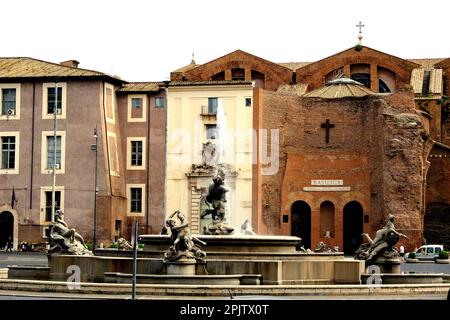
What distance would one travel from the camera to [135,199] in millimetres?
61281

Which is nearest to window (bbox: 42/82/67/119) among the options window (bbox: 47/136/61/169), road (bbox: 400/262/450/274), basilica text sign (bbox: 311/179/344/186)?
window (bbox: 47/136/61/169)

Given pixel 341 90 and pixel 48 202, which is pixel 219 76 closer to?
pixel 341 90

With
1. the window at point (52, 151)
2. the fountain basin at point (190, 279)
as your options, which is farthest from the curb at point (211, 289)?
the window at point (52, 151)

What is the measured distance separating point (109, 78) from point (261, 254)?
3777 centimetres

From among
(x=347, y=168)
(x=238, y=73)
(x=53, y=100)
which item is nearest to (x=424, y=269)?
(x=347, y=168)

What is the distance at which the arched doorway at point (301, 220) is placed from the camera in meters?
63.1

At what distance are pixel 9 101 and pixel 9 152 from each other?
10.7ft

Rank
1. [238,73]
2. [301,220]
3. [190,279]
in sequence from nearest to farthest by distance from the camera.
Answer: [190,279] → [301,220] → [238,73]

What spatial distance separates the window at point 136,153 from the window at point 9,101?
7331mm

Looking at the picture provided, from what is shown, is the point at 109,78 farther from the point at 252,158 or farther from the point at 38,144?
the point at 252,158

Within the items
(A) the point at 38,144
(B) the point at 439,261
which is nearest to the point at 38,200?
(A) the point at 38,144

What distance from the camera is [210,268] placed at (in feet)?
73.4

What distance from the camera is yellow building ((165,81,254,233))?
60.4 m

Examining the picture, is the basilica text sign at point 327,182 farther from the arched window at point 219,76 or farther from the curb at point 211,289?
the curb at point 211,289
